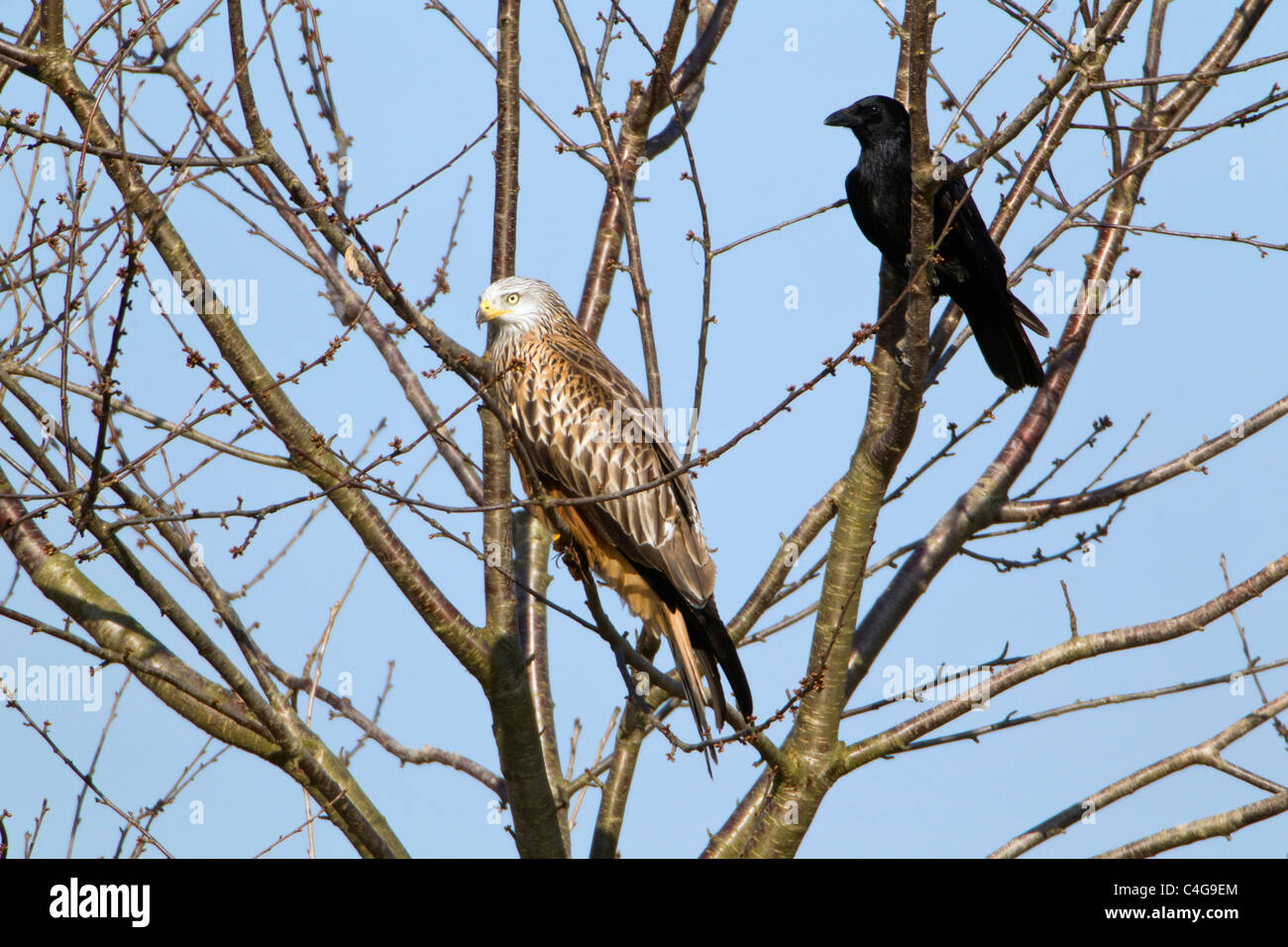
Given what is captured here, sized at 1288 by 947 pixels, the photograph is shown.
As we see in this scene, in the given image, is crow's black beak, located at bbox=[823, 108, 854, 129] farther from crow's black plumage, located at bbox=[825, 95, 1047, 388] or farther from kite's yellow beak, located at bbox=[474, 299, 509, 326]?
kite's yellow beak, located at bbox=[474, 299, 509, 326]

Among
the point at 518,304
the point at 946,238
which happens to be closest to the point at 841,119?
the point at 946,238

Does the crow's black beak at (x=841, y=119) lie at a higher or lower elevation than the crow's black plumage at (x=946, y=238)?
higher

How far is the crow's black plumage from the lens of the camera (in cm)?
508

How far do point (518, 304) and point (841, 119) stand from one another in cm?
193

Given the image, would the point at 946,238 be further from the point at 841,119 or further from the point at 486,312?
the point at 486,312

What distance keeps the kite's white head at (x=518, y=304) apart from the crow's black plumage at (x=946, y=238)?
5.16 ft

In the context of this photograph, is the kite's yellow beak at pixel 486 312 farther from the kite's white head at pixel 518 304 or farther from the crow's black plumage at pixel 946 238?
the crow's black plumage at pixel 946 238

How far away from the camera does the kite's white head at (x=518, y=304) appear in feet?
17.7

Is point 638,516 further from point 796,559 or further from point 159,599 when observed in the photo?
point 159,599

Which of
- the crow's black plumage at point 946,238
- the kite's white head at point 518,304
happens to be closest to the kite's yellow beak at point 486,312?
the kite's white head at point 518,304

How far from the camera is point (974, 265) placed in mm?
5105

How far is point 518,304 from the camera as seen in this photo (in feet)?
18.3

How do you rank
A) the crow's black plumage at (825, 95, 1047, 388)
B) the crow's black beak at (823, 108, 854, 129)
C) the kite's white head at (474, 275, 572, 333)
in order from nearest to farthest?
the crow's black plumage at (825, 95, 1047, 388) < the kite's white head at (474, 275, 572, 333) < the crow's black beak at (823, 108, 854, 129)

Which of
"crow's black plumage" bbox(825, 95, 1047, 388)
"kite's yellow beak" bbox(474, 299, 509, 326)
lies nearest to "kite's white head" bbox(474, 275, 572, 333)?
"kite's yellow beak" bbox(474, 299, 509, 326)
